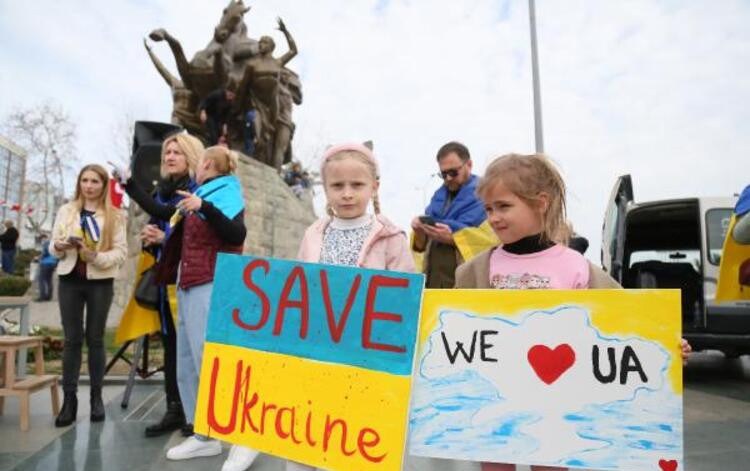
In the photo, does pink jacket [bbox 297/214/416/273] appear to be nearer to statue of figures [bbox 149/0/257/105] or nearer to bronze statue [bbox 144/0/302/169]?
bronze statue [bbox 144/0/302/169]

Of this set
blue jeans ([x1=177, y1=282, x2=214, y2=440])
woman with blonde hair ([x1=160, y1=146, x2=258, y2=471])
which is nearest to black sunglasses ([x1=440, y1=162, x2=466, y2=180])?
woman with blonde hair ([x1=160, y1=146, x2=258, y2=471])

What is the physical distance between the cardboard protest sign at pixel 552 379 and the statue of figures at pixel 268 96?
1241 centimetres

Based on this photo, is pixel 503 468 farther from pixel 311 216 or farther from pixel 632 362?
pixel 311 216

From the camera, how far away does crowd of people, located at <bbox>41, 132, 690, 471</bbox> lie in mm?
1695

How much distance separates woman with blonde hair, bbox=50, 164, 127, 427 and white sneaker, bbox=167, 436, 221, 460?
3.52ft

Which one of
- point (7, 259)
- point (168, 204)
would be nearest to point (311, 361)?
point (168, 204)

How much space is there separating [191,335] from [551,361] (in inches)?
82.1

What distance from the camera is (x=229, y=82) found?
13.3 metres

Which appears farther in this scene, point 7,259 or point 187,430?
point 7,259

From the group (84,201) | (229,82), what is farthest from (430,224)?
(229,82)

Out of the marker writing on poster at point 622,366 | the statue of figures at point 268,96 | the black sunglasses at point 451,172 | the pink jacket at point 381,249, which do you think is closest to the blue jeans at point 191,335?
the pink jacket at point 381,249

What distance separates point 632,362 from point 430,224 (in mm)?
1452

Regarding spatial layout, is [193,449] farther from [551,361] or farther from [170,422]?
[551,361]

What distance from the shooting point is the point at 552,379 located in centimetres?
142
